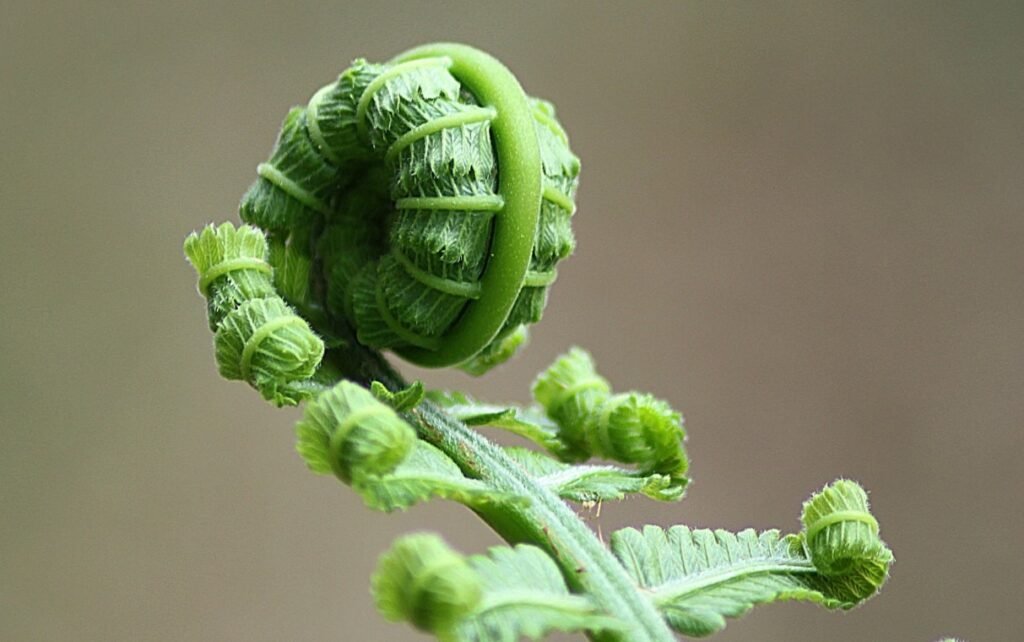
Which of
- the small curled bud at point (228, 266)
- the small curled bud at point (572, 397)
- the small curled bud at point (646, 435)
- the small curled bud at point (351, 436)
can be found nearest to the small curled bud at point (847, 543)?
the small curled bud at point (646, 435)

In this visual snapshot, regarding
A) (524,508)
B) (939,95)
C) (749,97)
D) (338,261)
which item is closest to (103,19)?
(749,97)

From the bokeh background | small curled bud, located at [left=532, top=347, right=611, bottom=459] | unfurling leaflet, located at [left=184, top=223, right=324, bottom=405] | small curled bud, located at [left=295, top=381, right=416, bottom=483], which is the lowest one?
small curled bud, located at [left=295, top=381, right=416, bottom=483]

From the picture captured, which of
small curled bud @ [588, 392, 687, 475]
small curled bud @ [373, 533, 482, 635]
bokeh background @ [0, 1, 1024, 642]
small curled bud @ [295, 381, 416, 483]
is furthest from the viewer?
bokeh background @ [0, 1, 1024, 642]

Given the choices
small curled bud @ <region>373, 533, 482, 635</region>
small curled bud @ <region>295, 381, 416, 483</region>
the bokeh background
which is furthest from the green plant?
the bokeh background

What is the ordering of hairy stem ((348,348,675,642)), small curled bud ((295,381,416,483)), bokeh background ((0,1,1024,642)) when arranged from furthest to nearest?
bokeh background ((0,1,1024,642)) < hairy stem ((348,348,675,642)) < small curled bud ((295,381,416,483))

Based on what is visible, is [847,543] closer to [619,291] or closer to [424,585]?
[424,585]

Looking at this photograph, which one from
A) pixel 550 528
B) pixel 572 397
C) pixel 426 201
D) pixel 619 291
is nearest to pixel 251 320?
pixel 426 201

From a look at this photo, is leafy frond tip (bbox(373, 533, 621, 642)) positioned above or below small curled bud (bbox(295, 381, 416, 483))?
below

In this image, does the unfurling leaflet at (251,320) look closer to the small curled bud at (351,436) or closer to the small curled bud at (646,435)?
the small curled bud at (351,436)

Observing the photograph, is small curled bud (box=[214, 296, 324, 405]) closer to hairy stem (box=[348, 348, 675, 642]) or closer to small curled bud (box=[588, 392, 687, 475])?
hairy stem (box=[348, 348, 675, 642])
